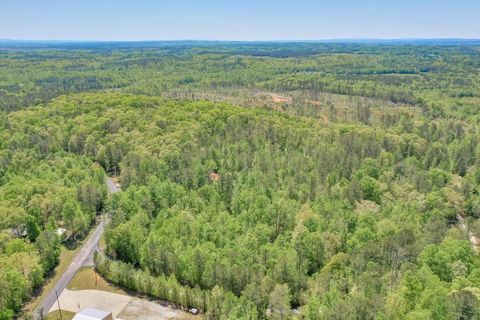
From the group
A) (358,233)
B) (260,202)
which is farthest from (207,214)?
(358,233)

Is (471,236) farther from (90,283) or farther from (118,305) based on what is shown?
(90,283)

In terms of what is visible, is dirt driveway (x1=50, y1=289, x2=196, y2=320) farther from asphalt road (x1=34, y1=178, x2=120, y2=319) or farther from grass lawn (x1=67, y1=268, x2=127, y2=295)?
asphalt road (x1=34, y1=178, x2=120, y2=319)

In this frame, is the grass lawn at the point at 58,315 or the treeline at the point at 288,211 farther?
the grass lawn at the point at 58,315

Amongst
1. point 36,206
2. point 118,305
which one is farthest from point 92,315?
point 36,206

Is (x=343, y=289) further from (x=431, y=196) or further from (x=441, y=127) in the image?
(x=441, y=127)

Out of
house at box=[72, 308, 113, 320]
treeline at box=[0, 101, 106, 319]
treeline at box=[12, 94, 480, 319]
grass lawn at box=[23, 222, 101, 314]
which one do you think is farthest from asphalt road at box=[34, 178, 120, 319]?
house at box=[72, 308, 113, 320]

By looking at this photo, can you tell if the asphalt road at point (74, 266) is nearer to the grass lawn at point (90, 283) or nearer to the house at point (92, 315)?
the grass lawn at point (90, 283)

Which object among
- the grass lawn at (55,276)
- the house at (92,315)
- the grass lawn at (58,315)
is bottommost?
the grass lawn at (55,276)

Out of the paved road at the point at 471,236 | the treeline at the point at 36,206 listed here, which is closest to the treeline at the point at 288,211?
the paved road at the point at 471,236
